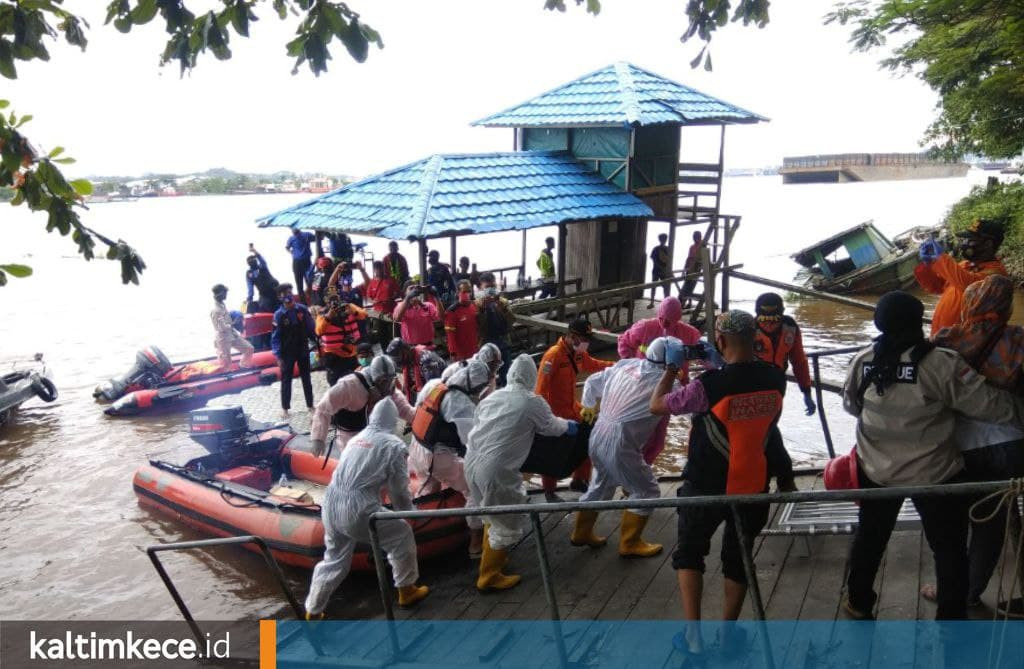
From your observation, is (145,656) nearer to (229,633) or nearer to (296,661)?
(229,633)

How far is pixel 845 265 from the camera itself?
79.3ft

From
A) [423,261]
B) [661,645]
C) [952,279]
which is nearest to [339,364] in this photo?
[423,261]

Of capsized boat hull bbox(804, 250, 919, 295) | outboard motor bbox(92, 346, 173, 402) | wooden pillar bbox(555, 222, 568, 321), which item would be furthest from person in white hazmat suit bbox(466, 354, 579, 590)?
capsized boat hull bbox(804, 250, 919, 295)

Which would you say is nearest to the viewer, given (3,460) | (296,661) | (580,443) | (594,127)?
(296,661)

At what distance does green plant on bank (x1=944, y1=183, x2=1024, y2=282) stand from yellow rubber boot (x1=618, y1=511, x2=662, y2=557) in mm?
15790

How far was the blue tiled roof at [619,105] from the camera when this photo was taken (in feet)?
48.8

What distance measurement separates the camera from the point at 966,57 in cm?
1791

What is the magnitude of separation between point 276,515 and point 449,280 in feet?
21.8

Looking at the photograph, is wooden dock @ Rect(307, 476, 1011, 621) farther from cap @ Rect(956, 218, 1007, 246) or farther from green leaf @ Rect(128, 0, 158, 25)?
green leaf @ Rect(128, 0, 158, 25)

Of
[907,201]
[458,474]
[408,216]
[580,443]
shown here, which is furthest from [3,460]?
[907,201]

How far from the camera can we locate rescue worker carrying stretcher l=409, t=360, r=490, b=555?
5688 millimetres

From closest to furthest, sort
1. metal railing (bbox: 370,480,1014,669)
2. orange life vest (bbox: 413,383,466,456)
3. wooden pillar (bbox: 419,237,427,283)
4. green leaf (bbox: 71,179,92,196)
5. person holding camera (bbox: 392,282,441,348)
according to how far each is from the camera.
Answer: metal railing (bbox: 370,480,1014,669), green leaf (bbox: 71,179,92,196), orange life vest (bbox: 413,383,466,456), person holding camera (bbox: 392,282,441,348), wooden pillar (bbox: 419,237,427,283)

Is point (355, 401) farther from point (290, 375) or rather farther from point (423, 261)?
point (423, 261)

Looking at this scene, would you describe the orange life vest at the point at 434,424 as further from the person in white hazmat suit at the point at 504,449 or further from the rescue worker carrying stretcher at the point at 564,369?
the rescue worker carrying stretcher at the point at 564,369
